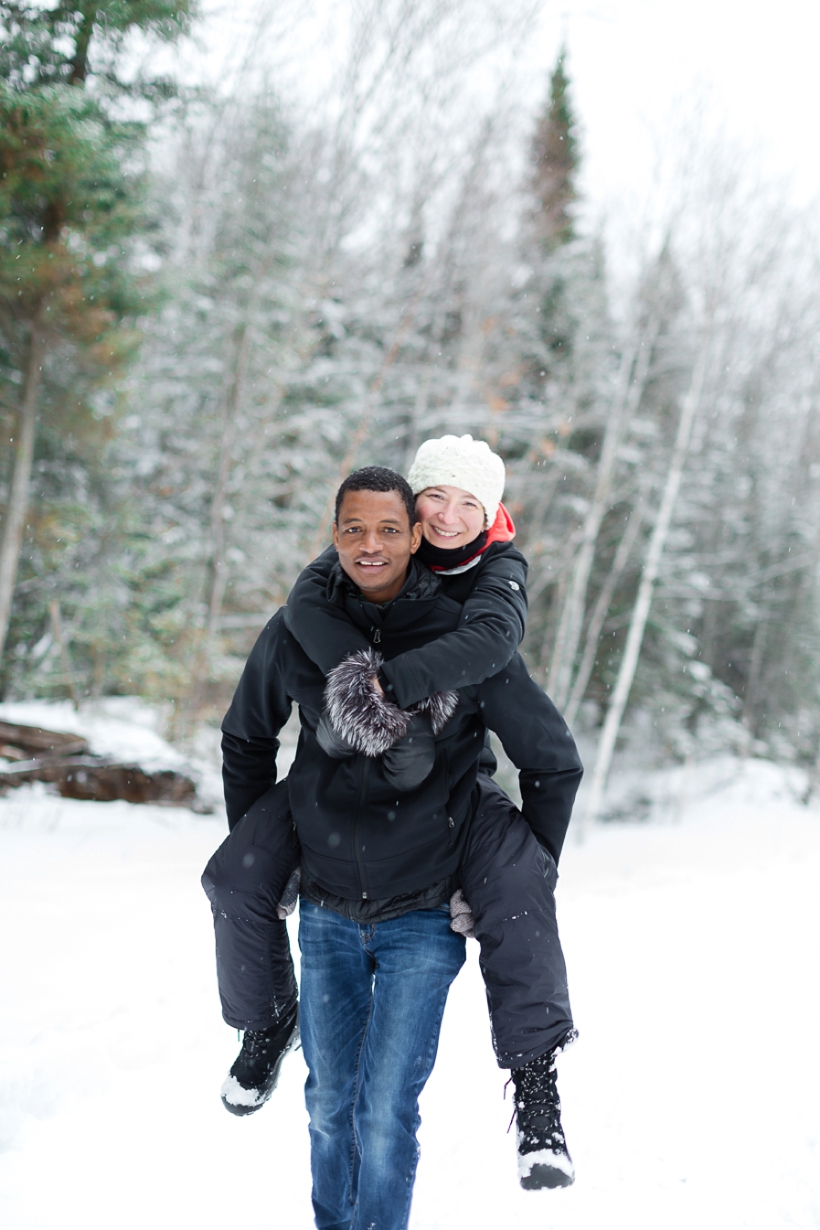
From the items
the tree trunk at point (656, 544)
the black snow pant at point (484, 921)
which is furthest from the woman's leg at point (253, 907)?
the tree trunk at point (656, 544)

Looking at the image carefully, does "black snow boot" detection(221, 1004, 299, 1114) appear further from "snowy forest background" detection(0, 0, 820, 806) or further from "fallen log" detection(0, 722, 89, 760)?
"snowy forest background" detection(0, 0, 820, 806)

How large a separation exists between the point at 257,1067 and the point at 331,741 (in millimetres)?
992

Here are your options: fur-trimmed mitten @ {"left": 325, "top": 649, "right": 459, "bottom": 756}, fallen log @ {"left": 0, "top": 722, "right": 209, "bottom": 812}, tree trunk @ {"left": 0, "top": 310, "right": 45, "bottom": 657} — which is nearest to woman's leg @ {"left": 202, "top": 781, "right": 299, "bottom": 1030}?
fur-trimmed mitten @ {"left": 325, "top": 649, "right": 459, "bottom": 756}

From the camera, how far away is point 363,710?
5.98 feet

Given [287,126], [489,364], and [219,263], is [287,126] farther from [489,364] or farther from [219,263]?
[489,364]

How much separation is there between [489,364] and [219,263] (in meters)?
5.38

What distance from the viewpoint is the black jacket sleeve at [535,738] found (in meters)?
2.01

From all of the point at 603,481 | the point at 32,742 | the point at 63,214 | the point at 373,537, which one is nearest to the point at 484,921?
the point at 373,537

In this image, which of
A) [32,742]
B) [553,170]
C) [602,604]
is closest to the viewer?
[32,742]

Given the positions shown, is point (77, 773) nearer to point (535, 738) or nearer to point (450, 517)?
point (450, 517)

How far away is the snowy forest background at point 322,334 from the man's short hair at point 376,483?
20.6 ft

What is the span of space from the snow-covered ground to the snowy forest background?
463 centimetres

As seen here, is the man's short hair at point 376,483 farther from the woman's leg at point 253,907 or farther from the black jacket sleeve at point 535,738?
the woman's leg at point 253,907

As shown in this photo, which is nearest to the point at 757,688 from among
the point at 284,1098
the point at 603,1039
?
the point at 603,1039
